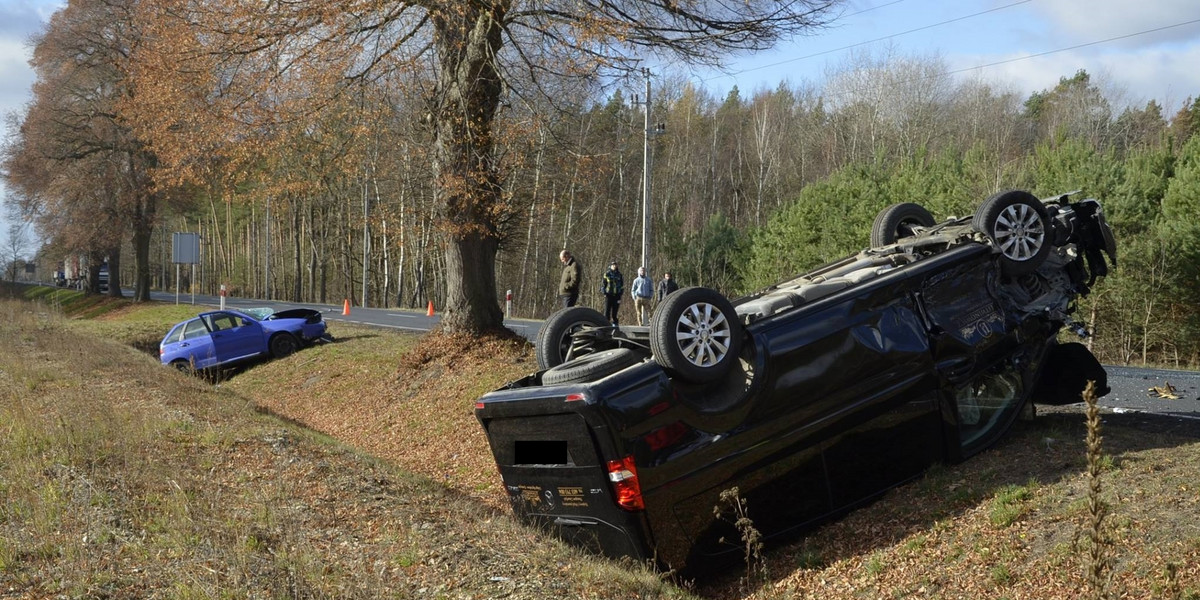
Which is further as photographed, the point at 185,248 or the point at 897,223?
the point at 185,248

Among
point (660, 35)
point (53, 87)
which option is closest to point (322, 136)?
point (660, 35)

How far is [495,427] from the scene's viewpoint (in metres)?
6.49

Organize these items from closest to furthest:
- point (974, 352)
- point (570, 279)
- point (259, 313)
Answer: point (974, 352) → point (570, 279) → point (259, 313)

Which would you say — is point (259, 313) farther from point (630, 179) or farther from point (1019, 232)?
point (630, 179)

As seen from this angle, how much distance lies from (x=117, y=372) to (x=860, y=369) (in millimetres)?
12380

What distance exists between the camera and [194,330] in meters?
22.6

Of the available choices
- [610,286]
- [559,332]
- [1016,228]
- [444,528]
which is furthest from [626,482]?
[610,286]

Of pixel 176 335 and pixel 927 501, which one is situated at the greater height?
pixel 176 335

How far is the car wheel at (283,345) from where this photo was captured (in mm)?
22766

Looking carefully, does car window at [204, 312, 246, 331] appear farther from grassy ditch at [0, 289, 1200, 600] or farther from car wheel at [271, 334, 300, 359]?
grassy ditch at [0, 289, 1200, 600]

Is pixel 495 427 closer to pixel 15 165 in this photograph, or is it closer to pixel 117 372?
pixel 117 372

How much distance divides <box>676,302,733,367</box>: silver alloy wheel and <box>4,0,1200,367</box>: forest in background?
8588mm

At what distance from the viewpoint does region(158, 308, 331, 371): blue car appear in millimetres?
22266

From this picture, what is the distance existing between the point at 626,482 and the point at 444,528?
1590mm
